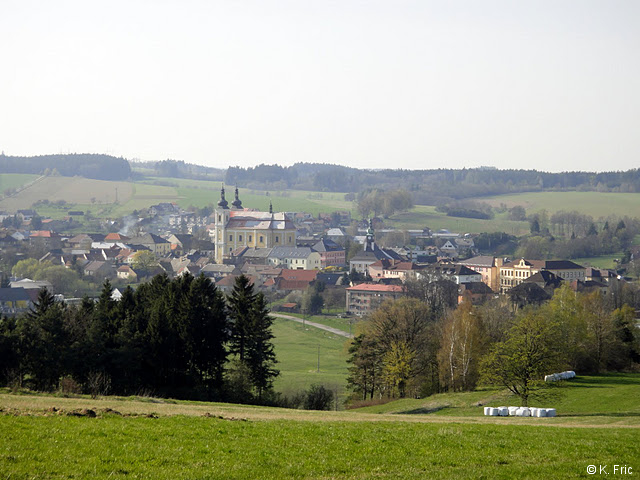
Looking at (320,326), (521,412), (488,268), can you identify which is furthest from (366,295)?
(521,412)

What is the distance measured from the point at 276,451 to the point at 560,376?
2568cm

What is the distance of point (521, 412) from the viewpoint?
984 inches

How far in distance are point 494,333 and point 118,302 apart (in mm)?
19273

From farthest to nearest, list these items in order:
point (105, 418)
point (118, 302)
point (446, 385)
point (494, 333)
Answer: point (494, 333), point (446, 385), point (118, 302), point (105, 418)

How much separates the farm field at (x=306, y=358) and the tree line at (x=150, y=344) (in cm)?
681

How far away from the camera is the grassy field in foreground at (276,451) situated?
1120 cm

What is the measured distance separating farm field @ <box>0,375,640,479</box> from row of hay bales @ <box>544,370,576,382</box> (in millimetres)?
18803

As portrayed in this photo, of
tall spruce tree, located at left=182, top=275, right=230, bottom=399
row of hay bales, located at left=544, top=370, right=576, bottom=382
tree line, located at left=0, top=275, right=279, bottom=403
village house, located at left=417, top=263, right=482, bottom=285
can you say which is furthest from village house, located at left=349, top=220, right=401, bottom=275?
tall spruce tree, located at left=182, top=275, right=230, bottom=399

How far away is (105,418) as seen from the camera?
1480 cm

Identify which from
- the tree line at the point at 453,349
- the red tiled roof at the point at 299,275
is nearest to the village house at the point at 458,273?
the red tiled roof at the point at 299,275

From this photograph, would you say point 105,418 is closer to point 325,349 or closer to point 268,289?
point 325,349

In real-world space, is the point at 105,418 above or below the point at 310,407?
above

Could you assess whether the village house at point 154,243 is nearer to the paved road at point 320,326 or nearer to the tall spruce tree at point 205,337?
the paved road at point 320,326

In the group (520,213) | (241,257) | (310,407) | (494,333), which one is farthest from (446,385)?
(520,213)
